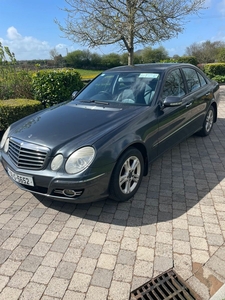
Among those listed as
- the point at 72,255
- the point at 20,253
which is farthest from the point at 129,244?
the point at 20,253

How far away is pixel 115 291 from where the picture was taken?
6.58 ft

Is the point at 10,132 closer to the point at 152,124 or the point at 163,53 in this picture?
the point at 152,124

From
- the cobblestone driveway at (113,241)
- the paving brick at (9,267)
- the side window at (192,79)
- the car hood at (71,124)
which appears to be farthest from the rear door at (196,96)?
the paving brick at (9,267)

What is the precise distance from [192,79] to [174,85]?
905 mm

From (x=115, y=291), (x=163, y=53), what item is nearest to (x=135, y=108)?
(x=115, y=291)

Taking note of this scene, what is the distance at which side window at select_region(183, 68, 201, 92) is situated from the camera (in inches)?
177

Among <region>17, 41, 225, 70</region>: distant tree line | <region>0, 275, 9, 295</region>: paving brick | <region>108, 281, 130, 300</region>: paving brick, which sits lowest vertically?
<region>108, 281, 130, 300</region>: paving brick

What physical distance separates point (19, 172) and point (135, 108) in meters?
1.73

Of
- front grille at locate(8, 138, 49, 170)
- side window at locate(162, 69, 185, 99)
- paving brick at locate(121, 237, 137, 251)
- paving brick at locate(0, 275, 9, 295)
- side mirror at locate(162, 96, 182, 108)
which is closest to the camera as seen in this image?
paving brick at locate(0, 275, 9, 295)

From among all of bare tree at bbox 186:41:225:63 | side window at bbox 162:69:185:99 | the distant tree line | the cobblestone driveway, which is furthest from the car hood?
bare tree at bbox 186:41:225:63

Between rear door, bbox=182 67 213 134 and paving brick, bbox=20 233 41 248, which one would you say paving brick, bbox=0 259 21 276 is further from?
rear door, bbox=182 67 213 134

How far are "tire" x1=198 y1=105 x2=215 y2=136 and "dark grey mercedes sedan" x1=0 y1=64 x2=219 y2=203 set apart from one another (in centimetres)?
90

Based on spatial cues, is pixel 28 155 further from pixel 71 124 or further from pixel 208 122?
pixel 208 122

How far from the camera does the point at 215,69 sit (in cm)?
1536
